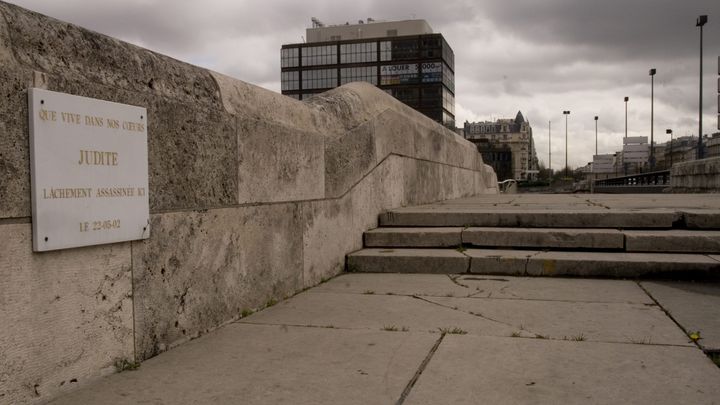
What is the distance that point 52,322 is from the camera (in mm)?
2371

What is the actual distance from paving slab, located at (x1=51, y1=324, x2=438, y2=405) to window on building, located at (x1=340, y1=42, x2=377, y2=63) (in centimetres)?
8867

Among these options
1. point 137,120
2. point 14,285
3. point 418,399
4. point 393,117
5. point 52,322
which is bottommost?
point 418,399

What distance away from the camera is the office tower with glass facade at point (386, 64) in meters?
87.1

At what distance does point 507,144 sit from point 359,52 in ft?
191

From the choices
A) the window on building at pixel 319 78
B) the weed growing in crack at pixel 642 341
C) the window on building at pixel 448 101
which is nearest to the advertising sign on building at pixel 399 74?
the window on building at pixel 448 101

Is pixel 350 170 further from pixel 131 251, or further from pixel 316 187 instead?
pixel 131 251

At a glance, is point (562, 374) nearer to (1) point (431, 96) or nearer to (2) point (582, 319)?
(2) point (582, 319)

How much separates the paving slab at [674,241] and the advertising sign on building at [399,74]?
83904mm

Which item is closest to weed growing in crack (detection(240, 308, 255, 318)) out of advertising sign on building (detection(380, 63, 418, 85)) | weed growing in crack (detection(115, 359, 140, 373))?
weed growing in crack (detection(115, 359, 140, 373))

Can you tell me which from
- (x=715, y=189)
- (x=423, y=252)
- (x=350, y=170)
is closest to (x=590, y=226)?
(x=423, y=252)

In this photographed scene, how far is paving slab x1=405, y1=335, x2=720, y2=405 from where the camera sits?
2420mm

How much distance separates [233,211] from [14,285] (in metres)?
1.66

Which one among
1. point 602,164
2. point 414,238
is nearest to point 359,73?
point 602,164

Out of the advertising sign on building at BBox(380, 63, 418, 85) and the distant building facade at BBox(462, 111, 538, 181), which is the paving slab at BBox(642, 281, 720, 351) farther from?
the distant building facade at BBox(462, 111, 538, 181)
